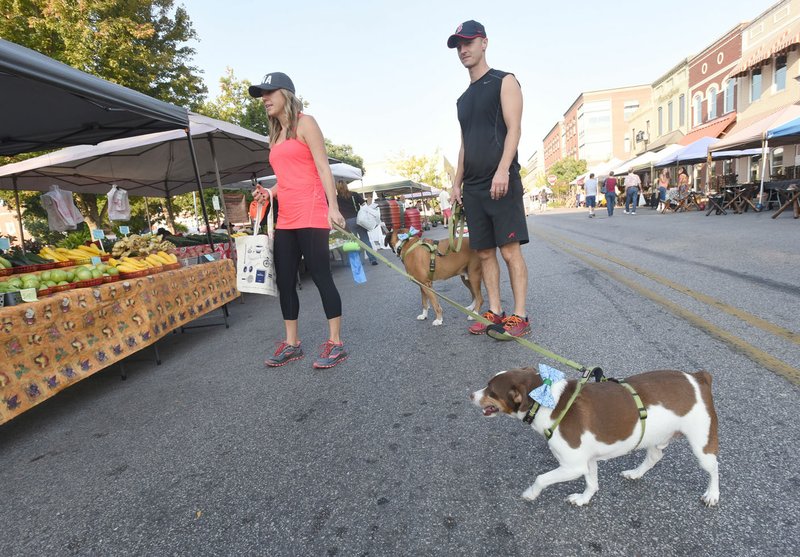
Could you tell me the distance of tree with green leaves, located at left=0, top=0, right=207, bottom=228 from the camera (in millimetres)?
13039

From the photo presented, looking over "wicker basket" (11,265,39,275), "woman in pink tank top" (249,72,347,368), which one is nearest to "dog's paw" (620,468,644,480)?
"woman in pink tank top" (249,72,347,368)

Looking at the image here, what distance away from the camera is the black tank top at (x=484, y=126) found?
11.6ft

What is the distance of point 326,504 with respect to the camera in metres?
1.80

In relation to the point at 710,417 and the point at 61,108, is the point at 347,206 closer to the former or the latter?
the point at 61,108

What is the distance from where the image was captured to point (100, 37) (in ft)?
44.0

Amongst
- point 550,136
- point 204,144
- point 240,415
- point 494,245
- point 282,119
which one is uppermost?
point 550,136

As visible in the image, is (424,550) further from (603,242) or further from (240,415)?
(603,242)

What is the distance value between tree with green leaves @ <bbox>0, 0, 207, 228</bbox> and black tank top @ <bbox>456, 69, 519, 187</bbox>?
14.5 m

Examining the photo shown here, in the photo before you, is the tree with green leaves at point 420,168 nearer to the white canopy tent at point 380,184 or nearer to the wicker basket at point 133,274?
the white canopy tent at point 380,184

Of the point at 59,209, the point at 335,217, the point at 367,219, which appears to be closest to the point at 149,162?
the point at 59,209

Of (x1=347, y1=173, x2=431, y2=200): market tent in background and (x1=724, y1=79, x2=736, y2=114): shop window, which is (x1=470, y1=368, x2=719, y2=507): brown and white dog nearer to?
(x1=347, y1=173, x2=431, y2=200): market tent in background

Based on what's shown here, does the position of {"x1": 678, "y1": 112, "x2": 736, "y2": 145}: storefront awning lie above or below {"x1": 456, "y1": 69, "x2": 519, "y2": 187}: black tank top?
above

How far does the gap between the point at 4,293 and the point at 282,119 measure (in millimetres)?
2252

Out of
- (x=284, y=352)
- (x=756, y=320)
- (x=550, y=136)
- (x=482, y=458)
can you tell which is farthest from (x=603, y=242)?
(x=550, y=136)
